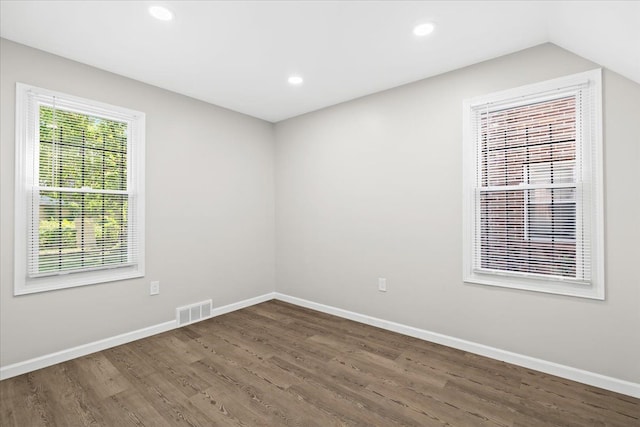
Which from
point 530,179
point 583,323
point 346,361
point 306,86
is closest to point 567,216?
point 530,179

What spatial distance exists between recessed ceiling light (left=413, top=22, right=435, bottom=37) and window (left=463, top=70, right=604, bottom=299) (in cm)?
83

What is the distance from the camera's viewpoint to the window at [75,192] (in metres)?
2.49

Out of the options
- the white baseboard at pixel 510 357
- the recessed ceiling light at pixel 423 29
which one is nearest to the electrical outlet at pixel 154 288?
the white baseboard at pixel 510 357

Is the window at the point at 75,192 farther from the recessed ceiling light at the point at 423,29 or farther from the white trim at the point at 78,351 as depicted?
the recessed ceiling light at the point at 423,29

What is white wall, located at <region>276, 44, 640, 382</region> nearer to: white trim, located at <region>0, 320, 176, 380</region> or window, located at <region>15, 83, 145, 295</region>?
white trim, located at <region>0, 320, 176, 380</region>

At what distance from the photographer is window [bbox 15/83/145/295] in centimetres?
249

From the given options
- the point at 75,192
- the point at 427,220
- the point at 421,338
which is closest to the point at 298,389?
the point at 421,338

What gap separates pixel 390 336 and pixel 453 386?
0.95 meters

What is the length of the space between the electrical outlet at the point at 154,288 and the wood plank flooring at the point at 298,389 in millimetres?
481

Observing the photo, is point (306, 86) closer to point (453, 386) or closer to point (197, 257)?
point (197, 257)

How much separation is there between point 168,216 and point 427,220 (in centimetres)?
278

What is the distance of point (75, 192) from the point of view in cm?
274

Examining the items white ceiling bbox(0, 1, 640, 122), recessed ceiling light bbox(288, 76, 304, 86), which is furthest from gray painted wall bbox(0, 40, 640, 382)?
recessed ceiling light bbox(288, 76, 304, 86)

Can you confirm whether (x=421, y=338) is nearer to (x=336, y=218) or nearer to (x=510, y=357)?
(x=510, y=357)
